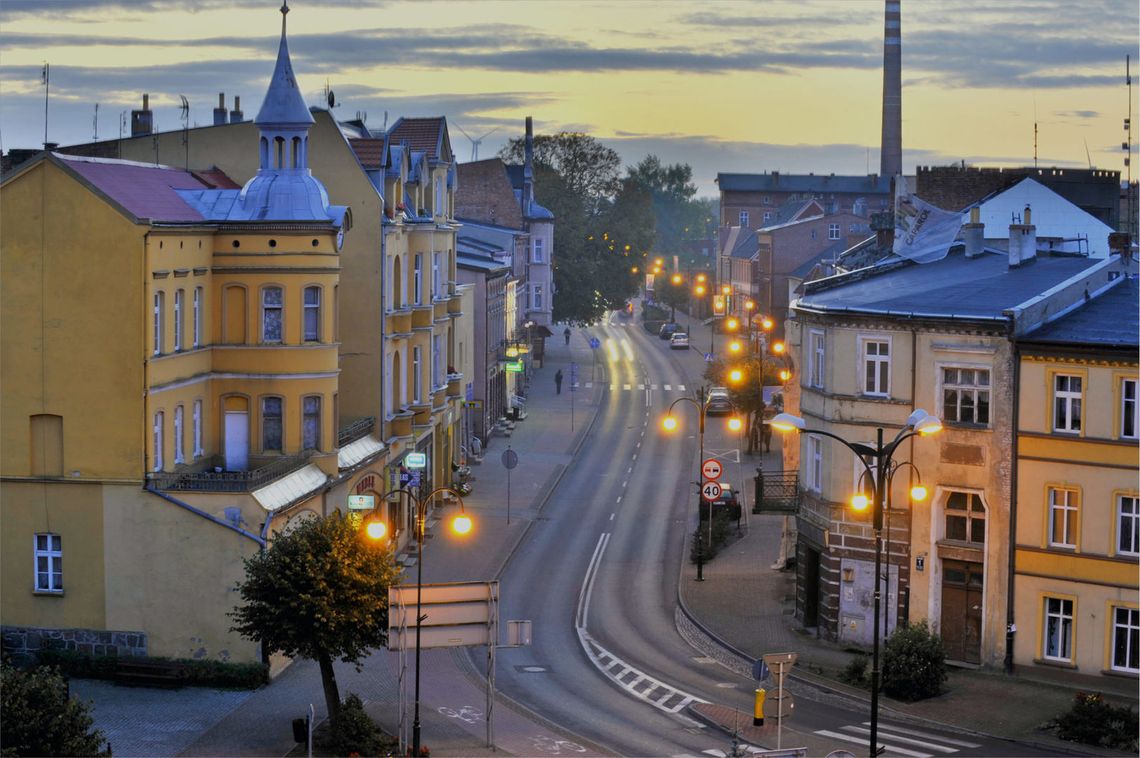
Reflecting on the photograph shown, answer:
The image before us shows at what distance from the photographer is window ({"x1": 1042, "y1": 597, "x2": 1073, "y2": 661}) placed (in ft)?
145

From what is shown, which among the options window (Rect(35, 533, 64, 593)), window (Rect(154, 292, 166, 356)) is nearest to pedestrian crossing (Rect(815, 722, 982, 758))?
window (Rect(154, 292, 166, 356))

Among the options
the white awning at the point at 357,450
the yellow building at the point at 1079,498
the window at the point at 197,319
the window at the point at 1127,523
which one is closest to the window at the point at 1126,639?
the yellow building at the point at 1079,498

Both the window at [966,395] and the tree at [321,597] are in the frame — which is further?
the window at [966,395]

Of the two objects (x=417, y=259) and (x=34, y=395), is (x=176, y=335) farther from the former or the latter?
(x=417, y=259)

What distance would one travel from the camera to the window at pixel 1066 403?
44312 mm

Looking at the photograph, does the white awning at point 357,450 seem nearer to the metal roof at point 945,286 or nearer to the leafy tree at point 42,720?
the metal roof at point 945,286

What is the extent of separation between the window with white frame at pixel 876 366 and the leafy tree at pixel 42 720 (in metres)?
23.8

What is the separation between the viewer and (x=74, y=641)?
43469 millimetres

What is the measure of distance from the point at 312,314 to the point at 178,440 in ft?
19.6

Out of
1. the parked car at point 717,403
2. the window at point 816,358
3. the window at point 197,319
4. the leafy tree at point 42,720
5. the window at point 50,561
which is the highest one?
the window at point 197,319

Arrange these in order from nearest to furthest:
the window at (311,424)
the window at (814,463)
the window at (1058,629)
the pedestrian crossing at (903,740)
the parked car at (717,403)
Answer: the pedestrian crossing at (903,740) → the window at (1058,629) → the window at (814,463) → the window at (311,424) → the parked car at (717,403)

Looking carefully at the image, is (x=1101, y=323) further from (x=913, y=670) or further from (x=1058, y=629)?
(x=913, y=670)

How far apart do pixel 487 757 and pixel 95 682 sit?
11166mm


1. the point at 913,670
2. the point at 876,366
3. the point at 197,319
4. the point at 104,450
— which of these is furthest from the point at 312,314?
the point at 913,670
